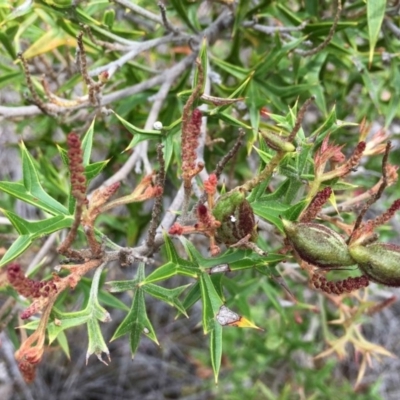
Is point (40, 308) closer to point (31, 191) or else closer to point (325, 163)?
point (31, 191)

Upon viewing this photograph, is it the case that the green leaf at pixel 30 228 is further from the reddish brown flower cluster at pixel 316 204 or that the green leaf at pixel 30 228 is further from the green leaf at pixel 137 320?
the reddish brown flower cluster at pixel 316 204

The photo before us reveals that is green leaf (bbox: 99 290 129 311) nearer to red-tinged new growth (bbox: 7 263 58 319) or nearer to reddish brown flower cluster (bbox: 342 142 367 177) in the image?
red-tinged new growth (bbox: 7 263 58 319)

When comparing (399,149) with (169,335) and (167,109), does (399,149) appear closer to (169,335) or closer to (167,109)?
(167,109)

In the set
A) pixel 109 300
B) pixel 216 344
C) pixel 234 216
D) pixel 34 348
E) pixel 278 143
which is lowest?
pixel 109 300

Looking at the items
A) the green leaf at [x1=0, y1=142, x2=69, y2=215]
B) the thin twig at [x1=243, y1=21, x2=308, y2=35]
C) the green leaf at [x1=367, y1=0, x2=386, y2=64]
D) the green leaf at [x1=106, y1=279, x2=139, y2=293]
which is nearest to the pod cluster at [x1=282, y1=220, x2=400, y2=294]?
the green leaf at [x1=106, y1=279, x2=139, y2=293]

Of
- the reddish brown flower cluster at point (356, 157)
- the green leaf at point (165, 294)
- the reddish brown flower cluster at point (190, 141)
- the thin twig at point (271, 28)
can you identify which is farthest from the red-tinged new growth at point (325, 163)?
the thin twig at point (271, 28)

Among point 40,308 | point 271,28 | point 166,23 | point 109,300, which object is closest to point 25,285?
point 40,308
